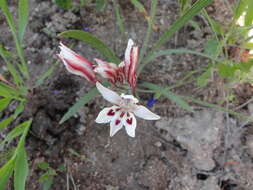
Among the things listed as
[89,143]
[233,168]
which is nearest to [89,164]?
[89,143]

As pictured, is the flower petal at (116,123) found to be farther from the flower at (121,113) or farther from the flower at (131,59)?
the flower at (131,59)

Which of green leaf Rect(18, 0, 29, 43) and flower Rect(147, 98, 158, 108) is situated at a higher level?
green leaf Rect(18, 0, 29, 43)

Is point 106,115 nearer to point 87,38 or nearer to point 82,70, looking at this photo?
point 82,70

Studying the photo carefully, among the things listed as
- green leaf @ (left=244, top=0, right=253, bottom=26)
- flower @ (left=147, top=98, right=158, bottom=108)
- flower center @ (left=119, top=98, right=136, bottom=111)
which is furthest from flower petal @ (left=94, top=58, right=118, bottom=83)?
green leaf @ (left=244, top=0, right=253, bottom=26)

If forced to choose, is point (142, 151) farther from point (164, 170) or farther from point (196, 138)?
point (196, 138)

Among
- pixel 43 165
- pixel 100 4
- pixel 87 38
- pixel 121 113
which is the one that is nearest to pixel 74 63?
pixel 87 38

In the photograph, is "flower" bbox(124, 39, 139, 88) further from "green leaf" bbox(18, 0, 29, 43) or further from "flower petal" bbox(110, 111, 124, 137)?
"green leaf" bbox(18, 0, 29, 43)

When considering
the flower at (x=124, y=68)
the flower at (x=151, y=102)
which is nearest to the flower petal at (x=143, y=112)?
the flower at (x=124, y=68)
